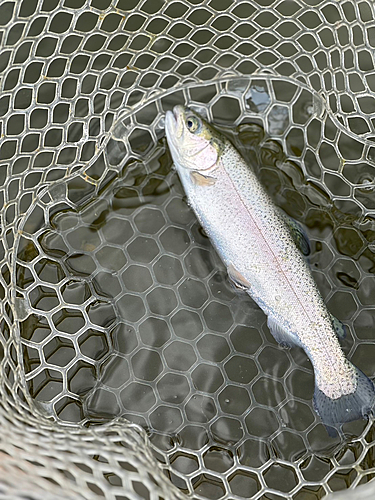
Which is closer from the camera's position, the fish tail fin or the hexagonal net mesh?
the fish tail fin

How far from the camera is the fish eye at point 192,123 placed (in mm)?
2232

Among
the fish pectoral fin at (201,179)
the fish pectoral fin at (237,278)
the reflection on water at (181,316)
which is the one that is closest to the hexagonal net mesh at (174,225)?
the reflection on water at (181,316)

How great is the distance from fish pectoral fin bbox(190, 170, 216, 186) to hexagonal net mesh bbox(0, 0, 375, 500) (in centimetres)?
30

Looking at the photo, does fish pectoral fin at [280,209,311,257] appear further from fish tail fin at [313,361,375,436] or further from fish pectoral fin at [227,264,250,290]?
fish tail fin at [313,361,375,436]

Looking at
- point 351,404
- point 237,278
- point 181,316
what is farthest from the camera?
point 181,316

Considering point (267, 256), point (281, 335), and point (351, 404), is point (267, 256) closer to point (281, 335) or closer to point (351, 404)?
point (281, 335)

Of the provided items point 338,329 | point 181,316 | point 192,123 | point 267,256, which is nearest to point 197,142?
point 192,123

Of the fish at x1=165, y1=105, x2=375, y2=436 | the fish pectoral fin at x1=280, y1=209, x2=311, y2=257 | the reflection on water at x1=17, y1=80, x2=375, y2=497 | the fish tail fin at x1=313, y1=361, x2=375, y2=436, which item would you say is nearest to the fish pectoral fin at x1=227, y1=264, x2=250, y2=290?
the fish at x1=165, y1=105, x2=375, y2=436

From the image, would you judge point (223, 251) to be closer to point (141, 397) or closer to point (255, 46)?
point (141, 397)

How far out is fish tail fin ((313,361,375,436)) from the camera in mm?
2148

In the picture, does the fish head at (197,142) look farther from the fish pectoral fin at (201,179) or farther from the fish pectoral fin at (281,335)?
the fish pectoral fin at (281,335)

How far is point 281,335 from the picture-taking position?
7.27 feet

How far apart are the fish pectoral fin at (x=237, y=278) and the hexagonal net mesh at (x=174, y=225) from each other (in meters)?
0.17

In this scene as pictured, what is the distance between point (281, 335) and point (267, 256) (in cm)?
34
